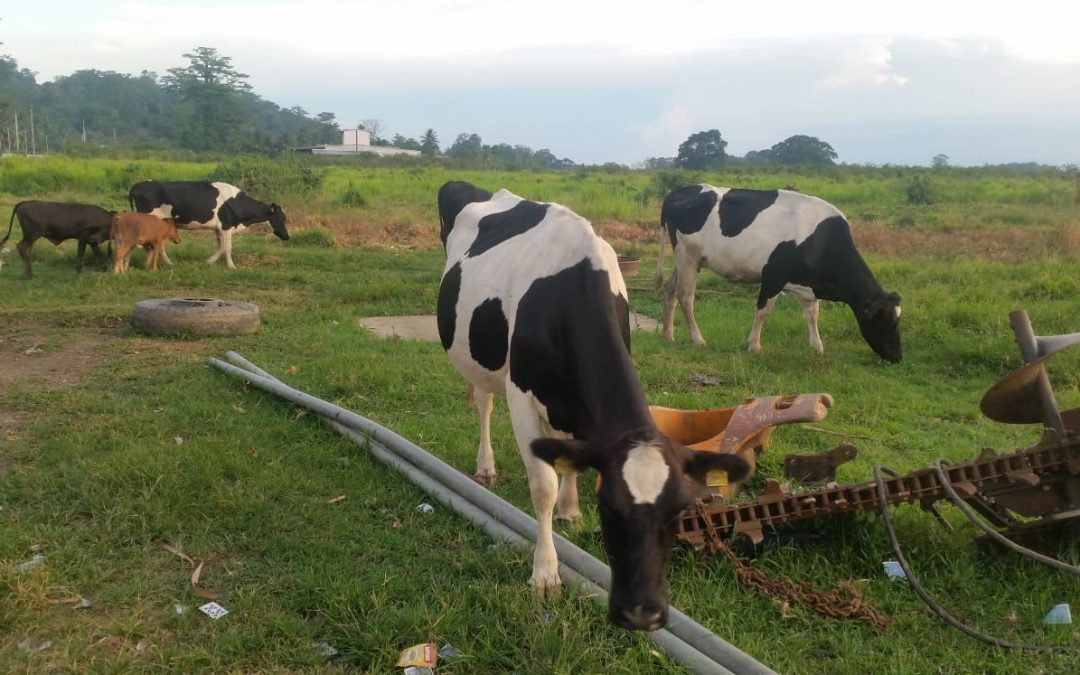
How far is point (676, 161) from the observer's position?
7456 centimetres

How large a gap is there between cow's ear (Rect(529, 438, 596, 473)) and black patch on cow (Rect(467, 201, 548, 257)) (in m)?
1.88

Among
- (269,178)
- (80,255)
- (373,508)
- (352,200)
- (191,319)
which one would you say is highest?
(269,178)

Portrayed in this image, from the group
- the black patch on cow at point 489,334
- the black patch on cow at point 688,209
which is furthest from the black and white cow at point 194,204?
the black patch on cow at point 489,334

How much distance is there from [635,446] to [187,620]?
6.70 feet

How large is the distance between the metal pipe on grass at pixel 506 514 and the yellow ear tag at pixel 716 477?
580 millimetres

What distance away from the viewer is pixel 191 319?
27.7ft

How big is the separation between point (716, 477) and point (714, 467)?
0.21 ft

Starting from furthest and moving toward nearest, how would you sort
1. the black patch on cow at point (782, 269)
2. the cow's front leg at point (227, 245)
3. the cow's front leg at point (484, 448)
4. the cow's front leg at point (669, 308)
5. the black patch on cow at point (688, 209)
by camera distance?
the cow's front leg at point (227, 245)
the black patch on cow at point (688, 209)
the cow's front leg at point (669, 308)
the black patch on cow at point (782, 269)
the cow's front leg at point (484, 448)

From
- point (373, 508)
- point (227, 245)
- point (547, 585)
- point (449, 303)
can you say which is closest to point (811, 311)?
point (449, 303)

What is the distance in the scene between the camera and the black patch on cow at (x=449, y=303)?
4844 millimetres

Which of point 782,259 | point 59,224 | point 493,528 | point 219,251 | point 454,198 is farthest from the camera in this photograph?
point 219,251

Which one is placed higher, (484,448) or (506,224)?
(506,224)

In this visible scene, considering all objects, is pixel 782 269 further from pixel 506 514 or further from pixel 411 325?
pixel 506 514

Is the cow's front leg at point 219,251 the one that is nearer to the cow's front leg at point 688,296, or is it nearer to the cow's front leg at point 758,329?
the cow's front leg at point 688,296
